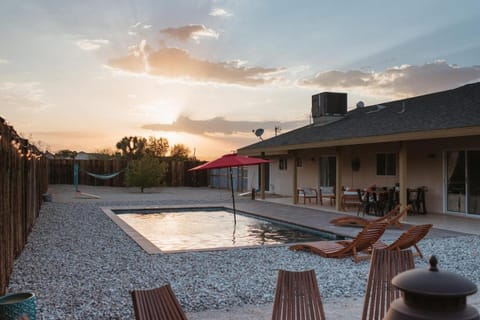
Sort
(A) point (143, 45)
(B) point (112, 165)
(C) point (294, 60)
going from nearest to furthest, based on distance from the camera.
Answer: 1. (A) point (143, 45)
2. (C) point (294, 60)
3. (B) point (112, 165)

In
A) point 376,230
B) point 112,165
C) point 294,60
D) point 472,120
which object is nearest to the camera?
point 376,230

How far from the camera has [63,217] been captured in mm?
12852

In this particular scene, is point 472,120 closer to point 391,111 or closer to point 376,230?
point 376,230

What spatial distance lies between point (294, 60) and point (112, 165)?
1886 centimetres

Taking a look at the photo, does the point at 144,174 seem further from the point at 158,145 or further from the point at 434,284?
the point at 434,284

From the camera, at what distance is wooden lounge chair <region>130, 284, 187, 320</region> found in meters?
2.65

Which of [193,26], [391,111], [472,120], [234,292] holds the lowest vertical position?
[234,292]

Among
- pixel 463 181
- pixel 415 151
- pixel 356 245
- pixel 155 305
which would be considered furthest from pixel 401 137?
pixel 155 305

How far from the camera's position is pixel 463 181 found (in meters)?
12.9

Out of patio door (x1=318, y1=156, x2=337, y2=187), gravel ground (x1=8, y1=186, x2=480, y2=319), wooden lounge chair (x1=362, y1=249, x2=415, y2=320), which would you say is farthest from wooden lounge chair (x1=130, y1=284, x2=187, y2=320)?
patio door (x1=318, y1=156, x2=337, y2=187)

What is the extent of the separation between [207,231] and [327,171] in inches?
361

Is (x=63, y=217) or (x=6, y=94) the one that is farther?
(x=6, y=94)

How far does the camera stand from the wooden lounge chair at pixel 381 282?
354 centimetres

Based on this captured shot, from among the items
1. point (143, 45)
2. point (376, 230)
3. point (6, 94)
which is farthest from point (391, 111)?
point (6, 94)
